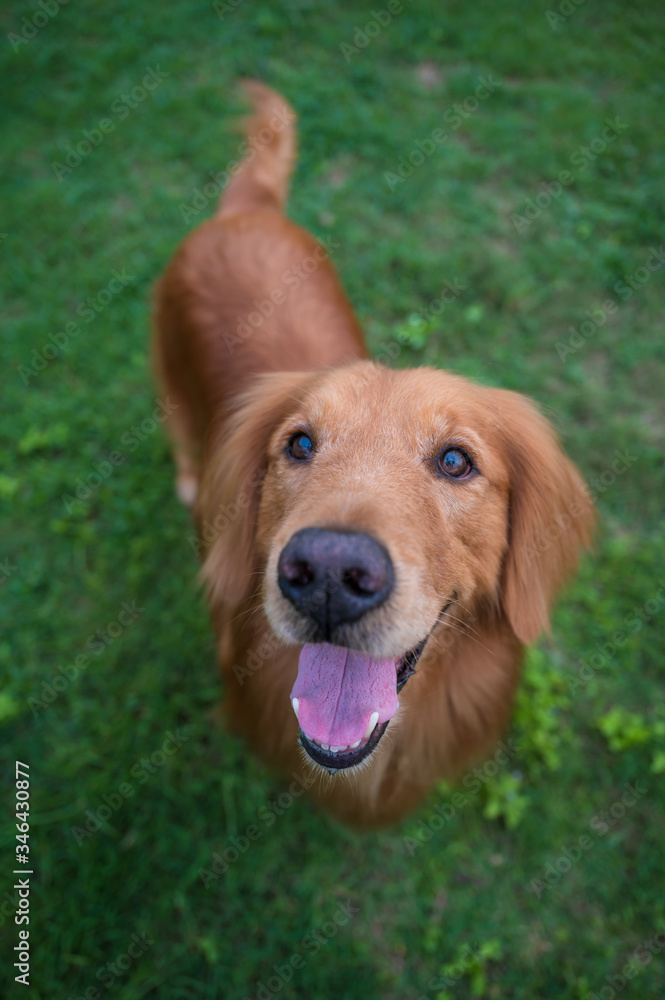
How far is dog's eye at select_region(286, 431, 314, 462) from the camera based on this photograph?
217 centimetres

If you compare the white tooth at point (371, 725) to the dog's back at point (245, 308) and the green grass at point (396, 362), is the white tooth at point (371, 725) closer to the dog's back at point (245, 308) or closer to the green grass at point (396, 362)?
the dog's back at point (245, 308)

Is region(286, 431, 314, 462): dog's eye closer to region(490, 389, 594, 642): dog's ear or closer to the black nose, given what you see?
the black nose

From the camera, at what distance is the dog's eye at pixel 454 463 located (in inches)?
81.5

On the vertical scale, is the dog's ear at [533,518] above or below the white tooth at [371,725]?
above

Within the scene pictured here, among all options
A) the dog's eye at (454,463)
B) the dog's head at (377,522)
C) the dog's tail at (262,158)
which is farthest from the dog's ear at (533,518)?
the dog's tail at (262,158)

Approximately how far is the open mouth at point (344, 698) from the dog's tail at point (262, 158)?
282cm

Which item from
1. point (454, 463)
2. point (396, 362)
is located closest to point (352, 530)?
point (454, 463)

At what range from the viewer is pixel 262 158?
148 inches

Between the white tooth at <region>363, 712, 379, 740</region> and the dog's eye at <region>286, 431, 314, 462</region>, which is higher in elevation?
the dog's eye at <region>286, 431, 314, 462</region>

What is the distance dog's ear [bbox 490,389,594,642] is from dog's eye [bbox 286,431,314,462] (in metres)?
0.74

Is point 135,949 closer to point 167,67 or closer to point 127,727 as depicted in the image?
point 127,727

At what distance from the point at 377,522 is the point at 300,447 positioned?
66cm

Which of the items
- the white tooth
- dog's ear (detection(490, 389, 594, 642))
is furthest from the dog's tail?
the white tooth

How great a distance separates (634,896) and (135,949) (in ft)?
8.86
